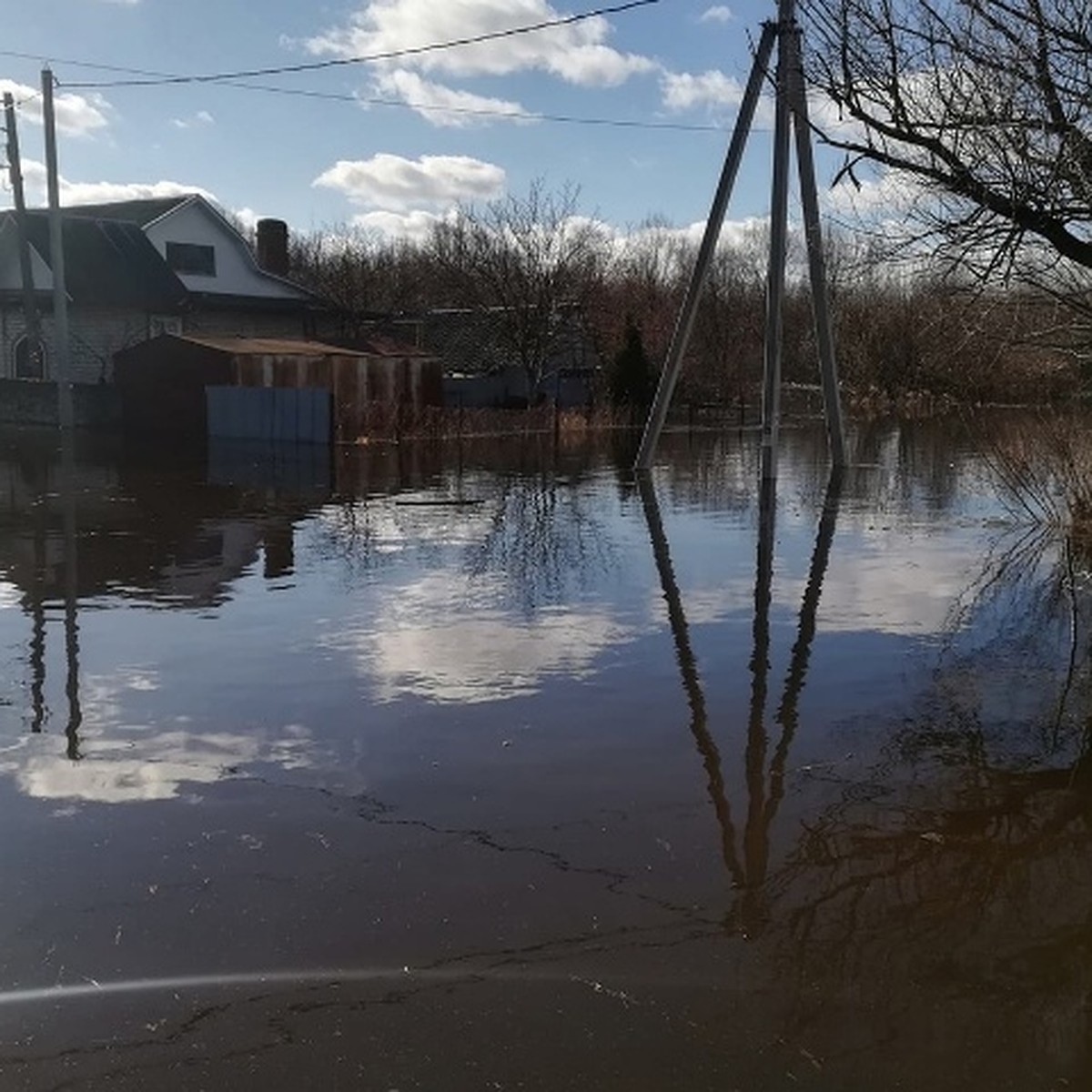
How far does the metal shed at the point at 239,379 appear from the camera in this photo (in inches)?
1129

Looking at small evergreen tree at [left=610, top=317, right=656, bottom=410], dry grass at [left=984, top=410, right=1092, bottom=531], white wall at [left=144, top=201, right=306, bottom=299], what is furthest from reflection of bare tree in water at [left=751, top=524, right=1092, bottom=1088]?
white wall at [left=144, top=201, right=306, bottom=299]

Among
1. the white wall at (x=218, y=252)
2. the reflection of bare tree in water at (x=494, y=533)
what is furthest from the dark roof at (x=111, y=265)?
the reflection of bare tree in water at (x=494, y=533)

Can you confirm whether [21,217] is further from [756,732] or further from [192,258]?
[756,732]

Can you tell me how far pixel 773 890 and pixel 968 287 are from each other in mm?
4983

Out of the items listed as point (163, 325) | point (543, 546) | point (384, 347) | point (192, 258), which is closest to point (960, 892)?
point (543, 546)

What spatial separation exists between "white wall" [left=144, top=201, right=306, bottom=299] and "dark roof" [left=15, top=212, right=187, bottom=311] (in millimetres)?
1480

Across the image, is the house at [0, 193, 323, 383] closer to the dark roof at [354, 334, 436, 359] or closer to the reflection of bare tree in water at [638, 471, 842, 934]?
the dark roof at [354, 334, 436, 359]

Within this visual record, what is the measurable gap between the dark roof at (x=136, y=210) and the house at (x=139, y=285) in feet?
0.18

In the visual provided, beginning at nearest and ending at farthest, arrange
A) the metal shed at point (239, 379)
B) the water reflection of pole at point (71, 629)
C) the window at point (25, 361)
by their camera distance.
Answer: the water reflection of pole at point (71, 629) → the metal shed at point (239, 379) → the window at point (25, 361)

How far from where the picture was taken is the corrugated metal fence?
86.1ft

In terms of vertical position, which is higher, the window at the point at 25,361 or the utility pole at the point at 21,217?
the utility pole at the point at 21,217

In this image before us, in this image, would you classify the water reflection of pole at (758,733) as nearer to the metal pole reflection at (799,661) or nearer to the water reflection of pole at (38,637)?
the metal pole reflection at (799,661)

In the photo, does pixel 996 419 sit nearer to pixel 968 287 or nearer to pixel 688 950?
pixel 968 287

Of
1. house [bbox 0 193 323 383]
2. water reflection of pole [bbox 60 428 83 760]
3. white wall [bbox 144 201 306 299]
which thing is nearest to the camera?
water reflection of pole [bbox 60 428 83 760]
